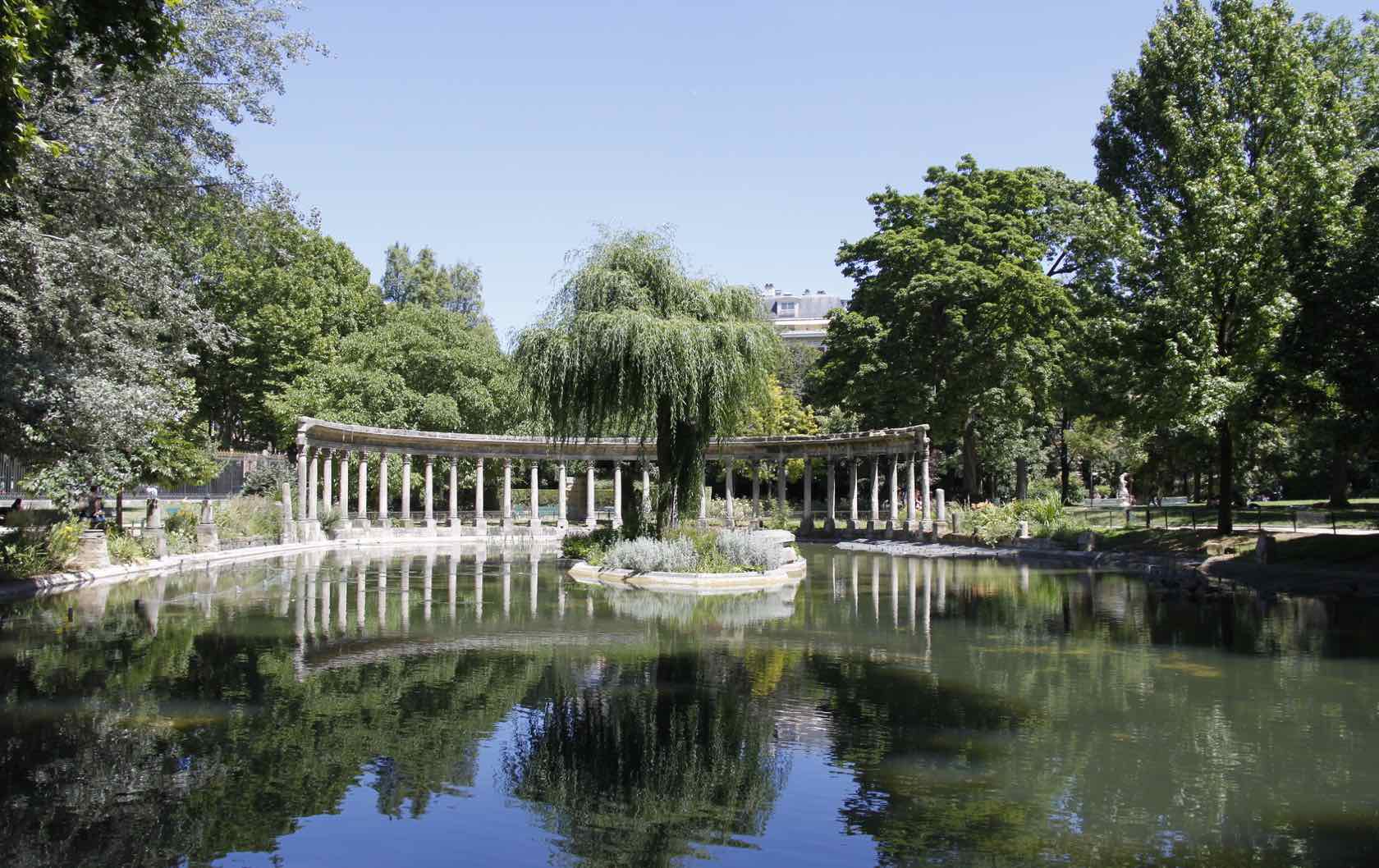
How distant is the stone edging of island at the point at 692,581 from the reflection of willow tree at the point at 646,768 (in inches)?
465

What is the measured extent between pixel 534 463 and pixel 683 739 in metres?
48.8

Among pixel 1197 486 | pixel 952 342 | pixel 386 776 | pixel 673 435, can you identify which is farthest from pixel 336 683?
pixel 1197 486

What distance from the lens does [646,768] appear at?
9.79m

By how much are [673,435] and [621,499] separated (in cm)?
3388

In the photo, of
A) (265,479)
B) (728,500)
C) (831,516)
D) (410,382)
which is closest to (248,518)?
(265,479)

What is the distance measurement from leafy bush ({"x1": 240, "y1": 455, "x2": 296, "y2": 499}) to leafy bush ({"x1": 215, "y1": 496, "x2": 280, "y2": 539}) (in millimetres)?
4524

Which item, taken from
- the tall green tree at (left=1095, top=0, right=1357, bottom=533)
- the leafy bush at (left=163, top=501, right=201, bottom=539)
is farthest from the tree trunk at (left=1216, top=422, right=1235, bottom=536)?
the leafy bush at (left=163, top=501, right=201, bottom=539)

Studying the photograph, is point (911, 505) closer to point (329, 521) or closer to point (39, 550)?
point (329, 521)

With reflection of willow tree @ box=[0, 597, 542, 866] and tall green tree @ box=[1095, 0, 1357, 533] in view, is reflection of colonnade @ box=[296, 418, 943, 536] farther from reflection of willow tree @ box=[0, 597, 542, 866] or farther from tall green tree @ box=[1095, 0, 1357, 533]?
reflection of willow tree @ box=[0, 597, 542, 866]

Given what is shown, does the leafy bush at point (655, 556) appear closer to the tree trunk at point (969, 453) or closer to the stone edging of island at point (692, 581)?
the stone edging of island at point (692, 581)

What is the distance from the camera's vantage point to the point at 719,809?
8.74 metres

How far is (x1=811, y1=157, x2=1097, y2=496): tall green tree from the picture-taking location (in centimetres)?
4488

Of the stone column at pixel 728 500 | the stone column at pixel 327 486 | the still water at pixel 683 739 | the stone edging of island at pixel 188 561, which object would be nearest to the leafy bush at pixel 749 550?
the still water at pixel 683 739

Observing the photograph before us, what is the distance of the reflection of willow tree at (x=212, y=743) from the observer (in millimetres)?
7910
